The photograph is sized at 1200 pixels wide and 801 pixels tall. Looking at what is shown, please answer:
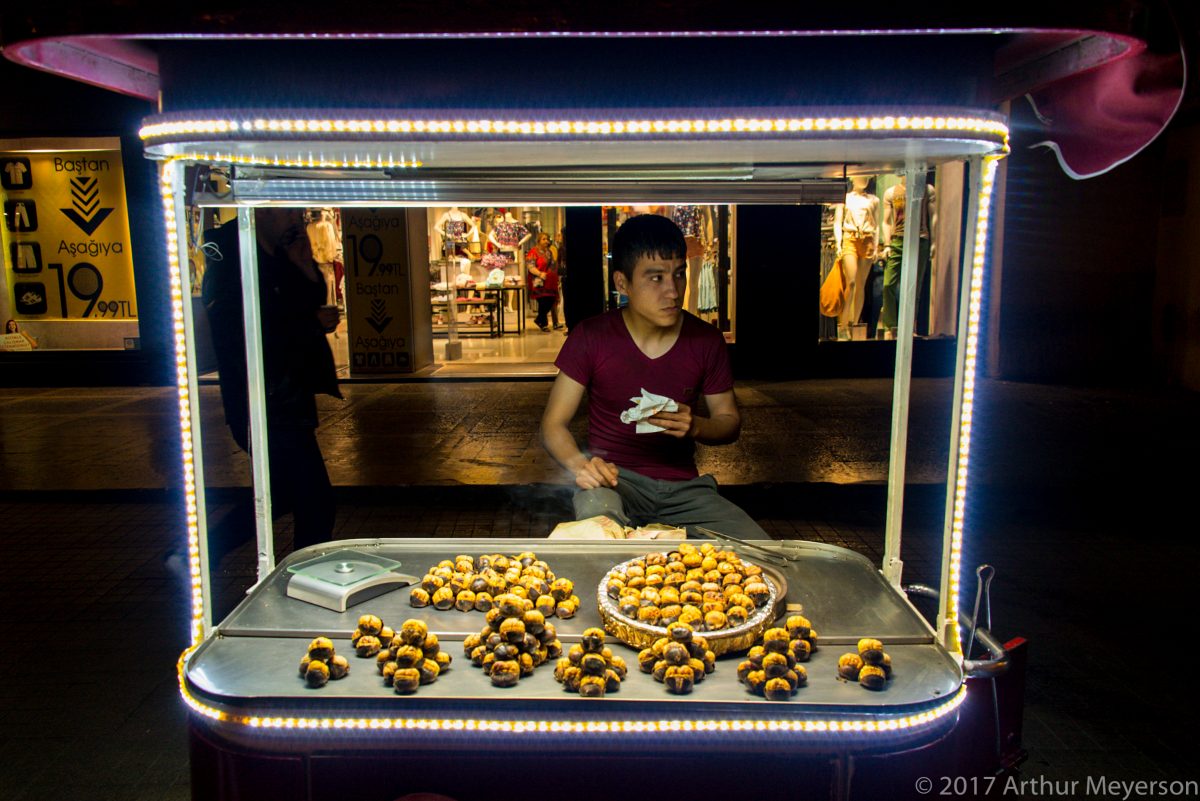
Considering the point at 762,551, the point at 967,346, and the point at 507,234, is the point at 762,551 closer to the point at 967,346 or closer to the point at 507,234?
the point at 967,346

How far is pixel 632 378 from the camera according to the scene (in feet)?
11.1

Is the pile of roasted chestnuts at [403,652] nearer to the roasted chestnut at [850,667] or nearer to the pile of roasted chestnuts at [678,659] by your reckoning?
the pile of roasted chestnuts at [678,659]

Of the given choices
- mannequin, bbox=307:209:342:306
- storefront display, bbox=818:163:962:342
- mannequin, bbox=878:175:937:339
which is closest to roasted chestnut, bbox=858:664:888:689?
mannequin, bbox=878:175:937:339

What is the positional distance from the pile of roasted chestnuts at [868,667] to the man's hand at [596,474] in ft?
4.06

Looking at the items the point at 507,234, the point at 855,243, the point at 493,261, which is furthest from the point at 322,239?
the point at 855,243

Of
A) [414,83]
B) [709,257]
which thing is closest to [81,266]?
[709,257]

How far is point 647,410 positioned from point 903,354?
3.10 feet

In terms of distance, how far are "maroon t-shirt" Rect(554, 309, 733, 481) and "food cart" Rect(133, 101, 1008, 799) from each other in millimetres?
1094

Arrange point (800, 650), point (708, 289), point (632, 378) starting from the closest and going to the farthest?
point (800, 650) < point (632, 378) < point (708, 289)

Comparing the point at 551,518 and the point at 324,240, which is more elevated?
the point at 324,240

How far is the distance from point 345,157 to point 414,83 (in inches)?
22.3

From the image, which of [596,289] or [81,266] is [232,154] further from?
[81,266]

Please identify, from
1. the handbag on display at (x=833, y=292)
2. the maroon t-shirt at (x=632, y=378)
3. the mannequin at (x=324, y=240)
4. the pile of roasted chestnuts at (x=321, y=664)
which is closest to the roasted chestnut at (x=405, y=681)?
the pile of roasted chestnuts at (x=321, y=664)

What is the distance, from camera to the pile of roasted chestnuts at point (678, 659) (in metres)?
1.90
